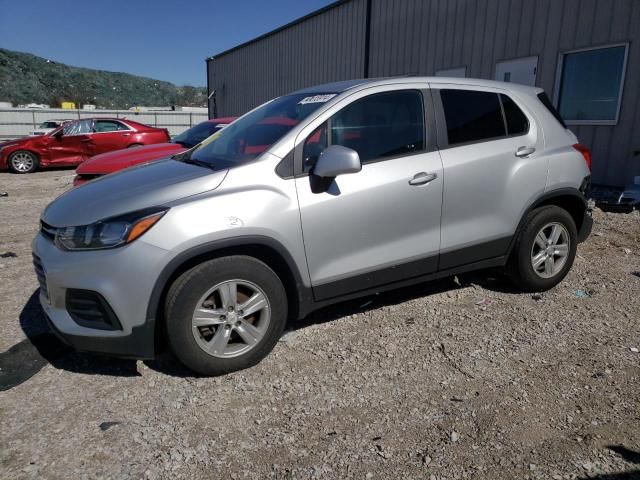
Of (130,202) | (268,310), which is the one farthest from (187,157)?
(268,310)

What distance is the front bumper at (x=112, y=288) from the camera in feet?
8.33

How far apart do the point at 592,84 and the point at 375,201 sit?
7.08 m

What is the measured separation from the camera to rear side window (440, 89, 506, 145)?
3543mm

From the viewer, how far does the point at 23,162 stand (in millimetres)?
13281

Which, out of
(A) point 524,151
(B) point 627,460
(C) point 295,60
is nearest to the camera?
(B) point 627,460

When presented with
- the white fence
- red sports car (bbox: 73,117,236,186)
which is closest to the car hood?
red sports car (bbox: 73,117,236,186)

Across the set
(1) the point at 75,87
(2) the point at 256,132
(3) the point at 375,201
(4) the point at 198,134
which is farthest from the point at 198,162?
(1) the point at 75,87

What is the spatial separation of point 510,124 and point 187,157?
2.55 metres

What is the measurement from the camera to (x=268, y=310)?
9.58 ft

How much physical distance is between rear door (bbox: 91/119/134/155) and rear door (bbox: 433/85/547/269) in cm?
1168

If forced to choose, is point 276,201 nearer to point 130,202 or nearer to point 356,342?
point 130,202

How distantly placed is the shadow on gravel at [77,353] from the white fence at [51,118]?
81.0 feet

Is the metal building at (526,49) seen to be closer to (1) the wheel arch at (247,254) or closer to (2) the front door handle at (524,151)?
(2) the front door handle at (524,151)

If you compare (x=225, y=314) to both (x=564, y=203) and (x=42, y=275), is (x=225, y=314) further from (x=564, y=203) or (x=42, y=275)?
(x=564, y=203)
